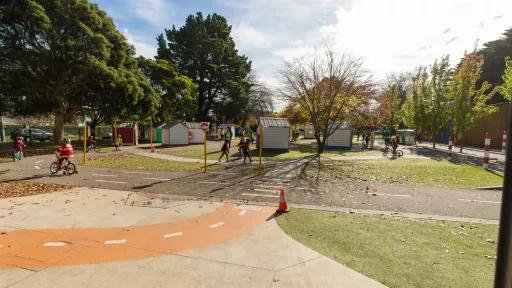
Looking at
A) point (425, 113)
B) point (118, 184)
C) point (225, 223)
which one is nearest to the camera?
point (225, 223)

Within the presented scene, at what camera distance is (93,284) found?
490 cm

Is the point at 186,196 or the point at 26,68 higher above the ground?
the point at 26,68

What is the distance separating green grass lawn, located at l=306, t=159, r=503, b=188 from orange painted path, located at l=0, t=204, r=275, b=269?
30.1 ft

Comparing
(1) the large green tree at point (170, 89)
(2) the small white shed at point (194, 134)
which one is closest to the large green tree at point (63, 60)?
(2) the small white shed at point (194, 134)

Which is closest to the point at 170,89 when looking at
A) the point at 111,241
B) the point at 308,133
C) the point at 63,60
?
the point at 63,60

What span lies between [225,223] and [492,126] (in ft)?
139

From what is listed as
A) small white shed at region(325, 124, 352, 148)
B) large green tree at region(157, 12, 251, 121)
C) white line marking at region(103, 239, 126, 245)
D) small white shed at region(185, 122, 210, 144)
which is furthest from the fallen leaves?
large green tree at region(157, 12, 251, 121)

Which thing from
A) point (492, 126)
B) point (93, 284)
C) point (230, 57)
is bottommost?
point (93, 284)

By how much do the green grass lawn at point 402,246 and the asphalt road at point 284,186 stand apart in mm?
1704

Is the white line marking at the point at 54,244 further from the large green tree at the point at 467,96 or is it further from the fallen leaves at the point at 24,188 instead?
the large green tree at the point at 467,96

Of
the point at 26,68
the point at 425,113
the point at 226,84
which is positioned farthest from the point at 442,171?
the point at 226,84

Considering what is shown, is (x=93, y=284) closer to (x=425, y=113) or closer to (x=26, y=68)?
(x=26, y=68)

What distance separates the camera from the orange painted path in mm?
5844

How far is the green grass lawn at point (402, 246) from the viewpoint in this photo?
5.24 metres
